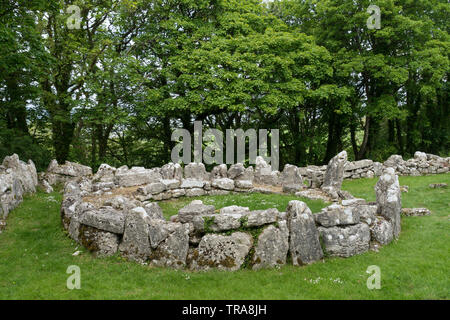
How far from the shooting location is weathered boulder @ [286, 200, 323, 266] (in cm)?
948

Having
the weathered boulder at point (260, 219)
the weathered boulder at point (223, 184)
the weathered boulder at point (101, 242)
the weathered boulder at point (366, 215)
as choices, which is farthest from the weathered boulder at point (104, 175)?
the weathered boulder at point (366, 215)

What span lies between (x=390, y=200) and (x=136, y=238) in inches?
348

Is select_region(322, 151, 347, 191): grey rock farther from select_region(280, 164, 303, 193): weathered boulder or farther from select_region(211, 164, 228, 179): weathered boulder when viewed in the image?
select_region(211, 164, 228, 179): weathered boulder

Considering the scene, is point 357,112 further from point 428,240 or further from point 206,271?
point 206,271

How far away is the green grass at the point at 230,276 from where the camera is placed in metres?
7.92

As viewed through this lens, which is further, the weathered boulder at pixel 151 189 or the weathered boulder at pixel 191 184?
the weathered boulder at pixel 191 184

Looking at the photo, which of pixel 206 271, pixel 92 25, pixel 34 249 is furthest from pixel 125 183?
pixel 92 25

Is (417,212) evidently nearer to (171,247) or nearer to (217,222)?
(217,222)

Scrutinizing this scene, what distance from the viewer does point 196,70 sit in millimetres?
26141

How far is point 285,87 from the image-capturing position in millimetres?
26750

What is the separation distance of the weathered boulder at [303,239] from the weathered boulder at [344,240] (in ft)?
1.57

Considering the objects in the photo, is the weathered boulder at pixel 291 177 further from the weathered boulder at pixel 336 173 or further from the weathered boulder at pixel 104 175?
the weathered boulder at pixel 104 175

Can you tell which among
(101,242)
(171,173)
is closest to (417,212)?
(101,242)

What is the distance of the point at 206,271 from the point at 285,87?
20.5 m
